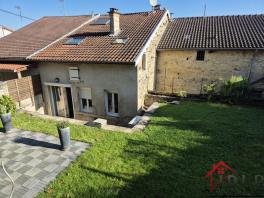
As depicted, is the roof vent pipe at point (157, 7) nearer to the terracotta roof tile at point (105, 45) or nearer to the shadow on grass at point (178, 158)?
the terracotta roof tile at point (105, 45)

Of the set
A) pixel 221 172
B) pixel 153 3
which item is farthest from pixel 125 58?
pixel 153 3

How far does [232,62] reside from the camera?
12422mm

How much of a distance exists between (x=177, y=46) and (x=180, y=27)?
3375 millimetres

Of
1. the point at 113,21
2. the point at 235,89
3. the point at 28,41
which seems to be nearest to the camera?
the point at 235,89

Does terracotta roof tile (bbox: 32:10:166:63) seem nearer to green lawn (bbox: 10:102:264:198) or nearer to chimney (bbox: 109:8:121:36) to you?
chimney (bbox: 109:8:121:36)

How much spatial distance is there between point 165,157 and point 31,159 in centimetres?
392

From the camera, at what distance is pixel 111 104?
1080cm

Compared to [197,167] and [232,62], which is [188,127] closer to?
[197,167]

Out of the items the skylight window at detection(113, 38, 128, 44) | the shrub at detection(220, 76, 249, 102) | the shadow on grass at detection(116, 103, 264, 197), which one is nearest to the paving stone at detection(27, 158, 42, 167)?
the shadow on grass at detection(116, 103, 264, 197)

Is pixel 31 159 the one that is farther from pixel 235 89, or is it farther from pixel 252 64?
pixel 252 64

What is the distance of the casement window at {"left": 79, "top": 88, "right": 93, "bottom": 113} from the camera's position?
1102 cm

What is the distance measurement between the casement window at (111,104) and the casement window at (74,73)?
6.75ft

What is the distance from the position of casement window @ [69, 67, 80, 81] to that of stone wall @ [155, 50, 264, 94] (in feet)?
21.4

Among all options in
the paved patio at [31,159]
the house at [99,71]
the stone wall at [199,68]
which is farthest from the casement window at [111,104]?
the stone wall at [199,68]
